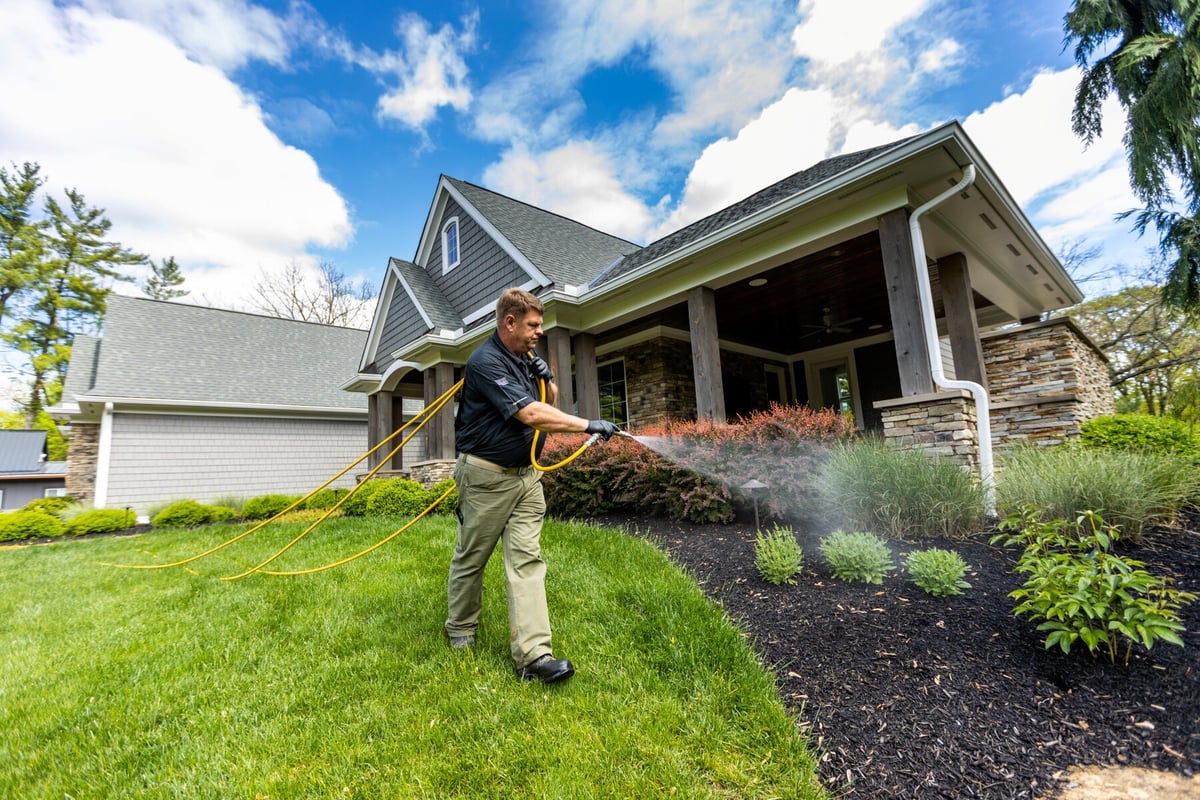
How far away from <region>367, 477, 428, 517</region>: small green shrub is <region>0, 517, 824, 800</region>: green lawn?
13.9 ft

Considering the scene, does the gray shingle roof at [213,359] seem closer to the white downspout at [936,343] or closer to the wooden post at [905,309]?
the wooden post at [905,309]

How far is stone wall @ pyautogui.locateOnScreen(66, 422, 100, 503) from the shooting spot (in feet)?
38.8

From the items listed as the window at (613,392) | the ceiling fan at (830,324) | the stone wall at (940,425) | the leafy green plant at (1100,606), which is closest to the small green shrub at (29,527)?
the window at (613,392)

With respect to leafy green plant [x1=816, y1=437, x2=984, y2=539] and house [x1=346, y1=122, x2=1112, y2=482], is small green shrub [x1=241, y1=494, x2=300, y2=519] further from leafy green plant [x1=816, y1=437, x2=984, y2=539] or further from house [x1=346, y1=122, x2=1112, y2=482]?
leafy green plant [x1=816, y1=437, x2=984, y2=539]

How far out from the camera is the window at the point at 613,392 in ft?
35.0

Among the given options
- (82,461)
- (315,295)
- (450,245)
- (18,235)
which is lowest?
(82,461)

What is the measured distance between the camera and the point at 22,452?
21.4m

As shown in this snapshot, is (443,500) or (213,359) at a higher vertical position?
(213,359)

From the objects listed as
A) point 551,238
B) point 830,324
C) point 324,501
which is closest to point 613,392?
point 551,238

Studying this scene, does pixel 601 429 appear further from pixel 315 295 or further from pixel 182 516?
pixel 315 295

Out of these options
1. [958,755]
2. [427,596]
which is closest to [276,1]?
[427,596]

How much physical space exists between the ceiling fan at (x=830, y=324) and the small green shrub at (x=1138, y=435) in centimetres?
414

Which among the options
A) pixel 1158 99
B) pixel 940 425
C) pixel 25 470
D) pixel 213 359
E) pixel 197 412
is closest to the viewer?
pixel 940 425

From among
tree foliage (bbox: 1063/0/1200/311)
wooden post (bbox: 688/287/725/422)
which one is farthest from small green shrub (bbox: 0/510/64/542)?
tree foliage (bbox: 1063/0/1200/311)
